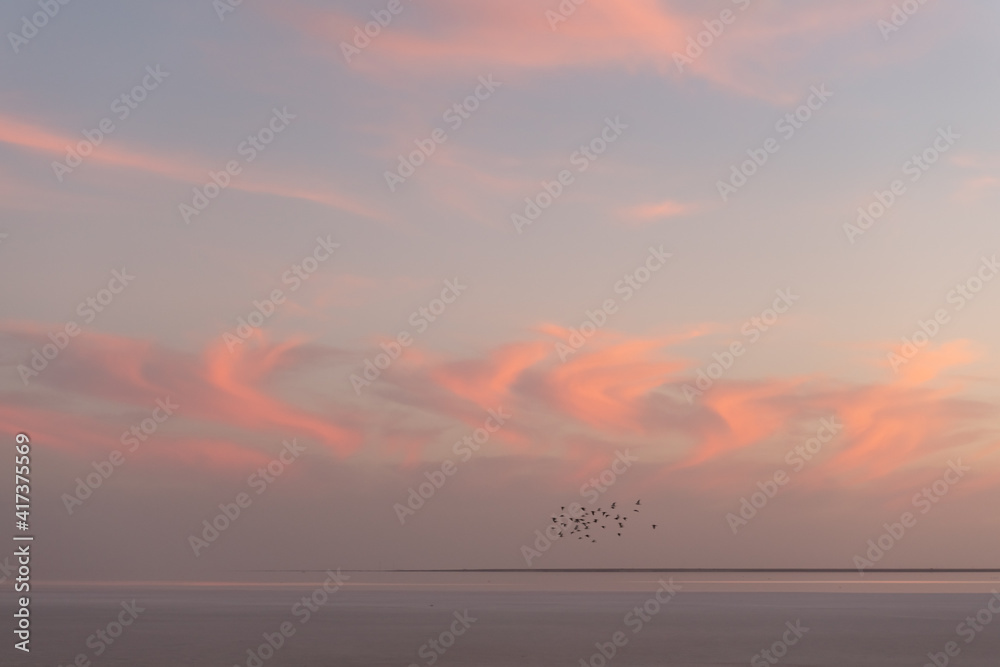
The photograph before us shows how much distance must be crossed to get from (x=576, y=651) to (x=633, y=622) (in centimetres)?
1569

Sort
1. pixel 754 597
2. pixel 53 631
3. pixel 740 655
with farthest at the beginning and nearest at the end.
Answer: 1. pixel 754 597
2. pixel 53 631
3. pixel 740 655

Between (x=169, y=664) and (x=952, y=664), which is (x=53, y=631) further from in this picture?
(x=952, y=664)

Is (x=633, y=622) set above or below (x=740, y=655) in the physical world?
below

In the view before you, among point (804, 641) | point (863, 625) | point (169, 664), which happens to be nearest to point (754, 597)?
point (863, 625)

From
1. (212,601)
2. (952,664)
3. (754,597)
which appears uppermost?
(952,664)

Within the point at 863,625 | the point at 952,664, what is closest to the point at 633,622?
the point at 863,625

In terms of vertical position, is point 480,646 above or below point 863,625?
below

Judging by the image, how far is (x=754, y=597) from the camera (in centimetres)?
8981

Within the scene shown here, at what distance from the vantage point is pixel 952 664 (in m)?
38.9

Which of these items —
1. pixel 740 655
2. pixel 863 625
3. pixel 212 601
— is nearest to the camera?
pixel 740 655

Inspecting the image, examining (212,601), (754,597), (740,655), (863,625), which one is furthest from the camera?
(754,597)

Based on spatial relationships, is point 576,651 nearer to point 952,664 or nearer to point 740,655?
point 740,655

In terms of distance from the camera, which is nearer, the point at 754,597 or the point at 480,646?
the point at 480,646

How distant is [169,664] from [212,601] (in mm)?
42770
